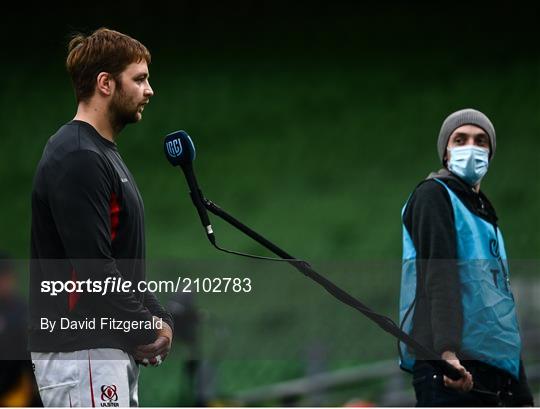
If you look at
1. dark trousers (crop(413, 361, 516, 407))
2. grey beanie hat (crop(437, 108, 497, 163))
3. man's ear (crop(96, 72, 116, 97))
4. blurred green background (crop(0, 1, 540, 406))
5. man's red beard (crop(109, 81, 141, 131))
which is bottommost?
dark trousers (crop(413, 361, 516, 407))

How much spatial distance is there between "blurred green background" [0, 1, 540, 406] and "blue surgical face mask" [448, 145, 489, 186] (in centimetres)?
512

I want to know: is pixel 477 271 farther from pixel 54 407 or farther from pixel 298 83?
pixel 298 83

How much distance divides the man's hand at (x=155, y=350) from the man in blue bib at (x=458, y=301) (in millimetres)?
881

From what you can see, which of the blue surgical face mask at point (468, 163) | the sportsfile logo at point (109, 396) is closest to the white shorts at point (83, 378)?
the sportsfile logo at point (109, 396)

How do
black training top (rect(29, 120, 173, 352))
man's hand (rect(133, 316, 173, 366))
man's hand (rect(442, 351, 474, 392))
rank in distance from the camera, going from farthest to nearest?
man's hand (rect(442, 351, 474, 392)) < man's hand (rect(133, 316, 173, 366)) < black training top (rect(29, 120, 173, 352))

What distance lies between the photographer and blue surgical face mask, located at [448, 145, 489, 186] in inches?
162

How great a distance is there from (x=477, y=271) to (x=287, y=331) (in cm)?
400

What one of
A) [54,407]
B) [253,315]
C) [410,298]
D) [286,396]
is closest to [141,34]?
[253,315]

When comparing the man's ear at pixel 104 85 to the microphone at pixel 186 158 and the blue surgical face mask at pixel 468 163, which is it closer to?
the microphone at pixel 186 158

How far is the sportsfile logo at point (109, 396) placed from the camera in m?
3.17

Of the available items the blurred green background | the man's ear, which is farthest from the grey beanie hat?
the blurred green background

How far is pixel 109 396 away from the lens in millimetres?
3186

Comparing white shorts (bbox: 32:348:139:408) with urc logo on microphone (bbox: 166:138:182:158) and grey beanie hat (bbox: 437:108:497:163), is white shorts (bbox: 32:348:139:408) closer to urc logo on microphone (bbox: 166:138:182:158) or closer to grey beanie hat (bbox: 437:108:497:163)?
urc logo on microphone (bbox: 166:138:182:158)

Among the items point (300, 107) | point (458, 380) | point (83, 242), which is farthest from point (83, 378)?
point (300, 107)
